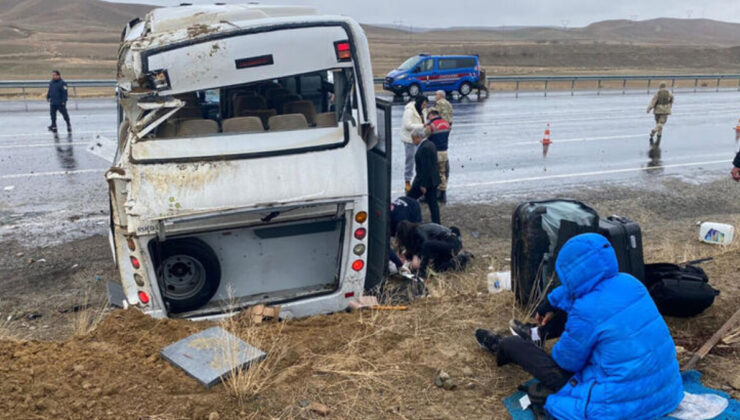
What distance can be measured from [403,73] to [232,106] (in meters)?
21.5

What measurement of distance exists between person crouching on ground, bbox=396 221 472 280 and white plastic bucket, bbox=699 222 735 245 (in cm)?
354

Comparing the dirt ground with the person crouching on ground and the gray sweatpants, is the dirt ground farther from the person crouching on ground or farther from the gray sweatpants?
the gray sweatpants

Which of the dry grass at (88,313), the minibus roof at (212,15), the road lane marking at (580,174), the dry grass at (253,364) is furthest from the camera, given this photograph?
the road lane marking at (580,174)

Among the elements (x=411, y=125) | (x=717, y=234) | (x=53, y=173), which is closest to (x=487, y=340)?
→ (x=717, y=234)

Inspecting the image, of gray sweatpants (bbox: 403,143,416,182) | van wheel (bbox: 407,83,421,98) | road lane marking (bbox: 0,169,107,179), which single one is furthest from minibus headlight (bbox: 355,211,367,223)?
van wheel (bbox: 407,83,421,98)

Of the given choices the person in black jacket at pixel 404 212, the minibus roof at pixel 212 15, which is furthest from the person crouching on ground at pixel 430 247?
the minibus roof at pixel 212 15

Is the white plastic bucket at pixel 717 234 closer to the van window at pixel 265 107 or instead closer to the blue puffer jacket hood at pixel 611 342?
the van window at pixel 265 107

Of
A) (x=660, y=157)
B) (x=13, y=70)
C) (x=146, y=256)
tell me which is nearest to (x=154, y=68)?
(x=146, y=256)

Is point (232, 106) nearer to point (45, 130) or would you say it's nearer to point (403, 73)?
point (45, 130)

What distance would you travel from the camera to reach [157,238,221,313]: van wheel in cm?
538

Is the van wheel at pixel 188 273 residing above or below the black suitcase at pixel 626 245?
below

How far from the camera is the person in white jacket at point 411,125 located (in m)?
11.5

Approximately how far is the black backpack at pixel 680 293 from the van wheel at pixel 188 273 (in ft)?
12.6

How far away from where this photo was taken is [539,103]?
87.9ft
